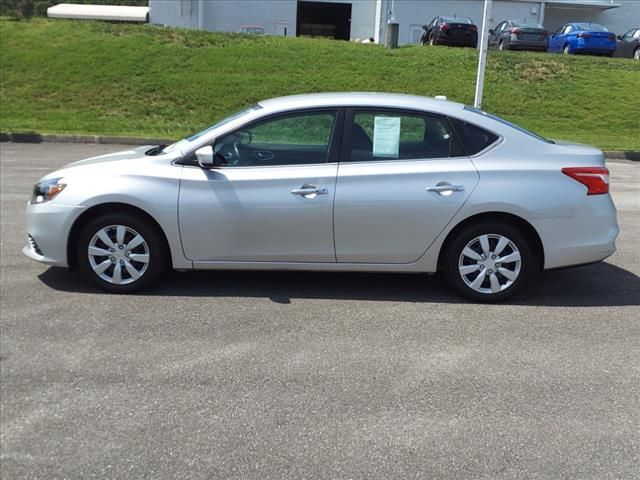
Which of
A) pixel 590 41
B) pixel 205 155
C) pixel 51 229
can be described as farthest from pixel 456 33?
pixel 51 229

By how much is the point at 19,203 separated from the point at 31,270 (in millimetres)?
3128

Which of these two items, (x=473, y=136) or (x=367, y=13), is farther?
(x=367, y=13)

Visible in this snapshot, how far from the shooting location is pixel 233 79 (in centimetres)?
2069

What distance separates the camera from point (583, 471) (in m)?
2.99

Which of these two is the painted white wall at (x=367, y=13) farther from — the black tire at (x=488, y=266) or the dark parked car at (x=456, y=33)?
the black tire at (x=488, y=266)

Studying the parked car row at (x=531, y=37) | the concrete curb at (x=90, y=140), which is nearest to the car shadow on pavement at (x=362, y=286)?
the concrete curb at (x=90, y=140)

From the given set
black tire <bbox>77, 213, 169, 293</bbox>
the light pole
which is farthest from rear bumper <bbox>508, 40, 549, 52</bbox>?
black tire <bbox>77, 213, 169, 293</bbox>

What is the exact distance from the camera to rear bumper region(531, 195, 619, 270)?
5.14m

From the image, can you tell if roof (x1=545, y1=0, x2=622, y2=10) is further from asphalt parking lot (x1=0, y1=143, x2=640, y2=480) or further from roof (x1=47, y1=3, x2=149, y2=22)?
asphalt parking lot (x1=0, y1=143, x2=640, y2=480)

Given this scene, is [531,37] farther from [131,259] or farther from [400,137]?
[131,259]

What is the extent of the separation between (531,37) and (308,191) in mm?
23312

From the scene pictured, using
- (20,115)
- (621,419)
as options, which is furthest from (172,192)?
(20,115)

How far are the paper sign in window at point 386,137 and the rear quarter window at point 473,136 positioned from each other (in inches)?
18.9

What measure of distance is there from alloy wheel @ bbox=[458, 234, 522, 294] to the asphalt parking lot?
0.67 feet
